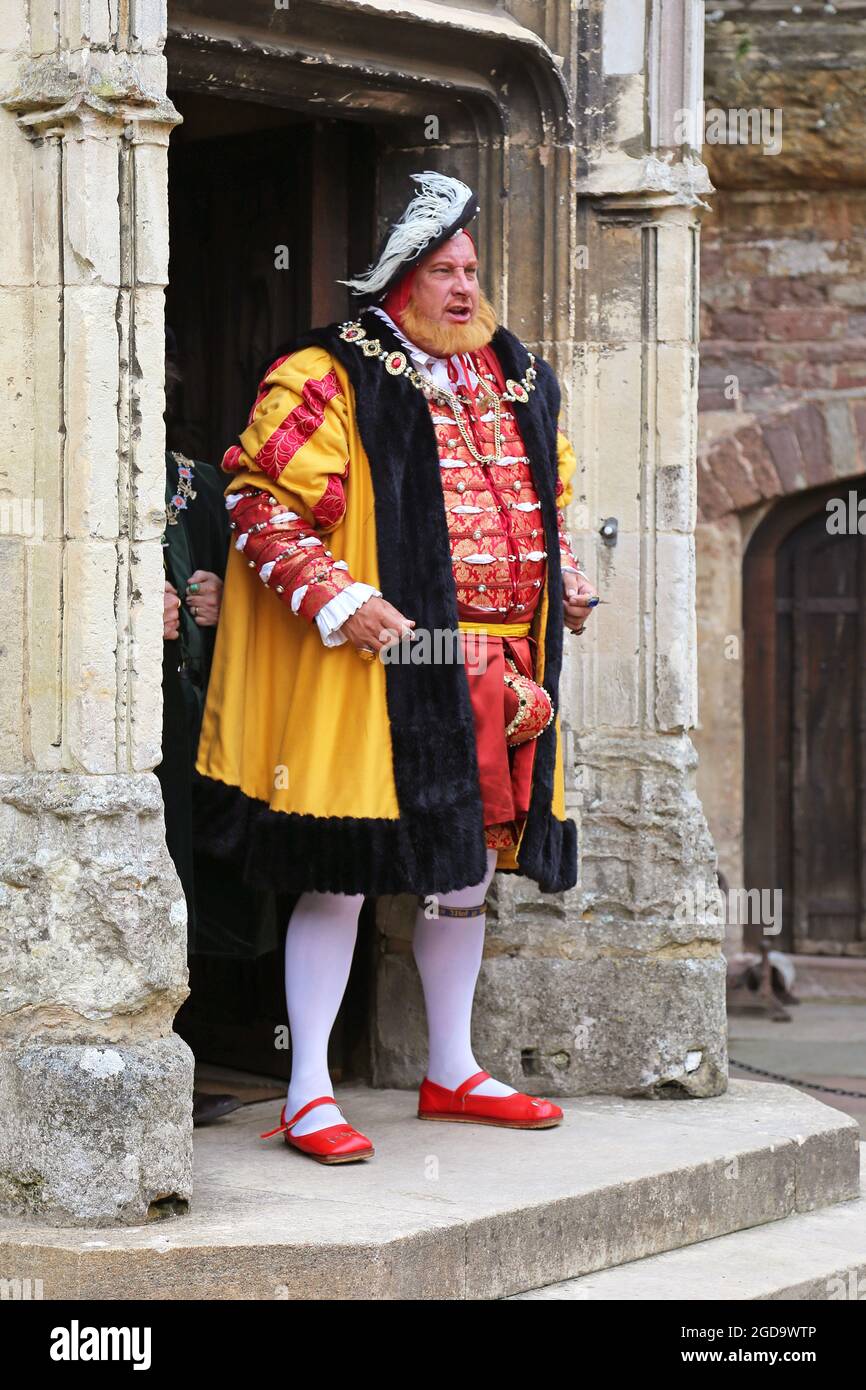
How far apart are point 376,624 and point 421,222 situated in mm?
868

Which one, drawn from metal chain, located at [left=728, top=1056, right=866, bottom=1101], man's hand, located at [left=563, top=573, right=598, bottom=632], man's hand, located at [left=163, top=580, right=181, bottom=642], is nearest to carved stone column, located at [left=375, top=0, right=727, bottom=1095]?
man's hand, located at [left=563, top=573, right=598, bottom=632]

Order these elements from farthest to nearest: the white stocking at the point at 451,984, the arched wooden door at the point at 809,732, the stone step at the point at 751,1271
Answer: the arched wooden door at the point at 809,732, the white stocking at the point at 451,984, the stone step at the point at 751,1271

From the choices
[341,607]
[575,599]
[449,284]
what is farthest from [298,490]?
[575,599]

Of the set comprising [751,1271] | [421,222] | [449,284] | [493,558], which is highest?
[421,222]

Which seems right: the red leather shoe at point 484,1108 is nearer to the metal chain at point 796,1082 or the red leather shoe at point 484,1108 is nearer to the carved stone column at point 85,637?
the carved stone column at point 85,637

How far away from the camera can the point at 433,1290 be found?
170 inches

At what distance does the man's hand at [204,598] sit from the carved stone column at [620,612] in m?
0.92

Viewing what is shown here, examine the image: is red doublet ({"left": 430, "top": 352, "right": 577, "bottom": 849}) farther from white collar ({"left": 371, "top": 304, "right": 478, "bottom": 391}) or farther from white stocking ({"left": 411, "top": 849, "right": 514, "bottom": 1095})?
white stocking ({"left": 411, "top": 849, "right": 514, "bottom": 1095})

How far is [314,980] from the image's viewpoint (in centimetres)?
498

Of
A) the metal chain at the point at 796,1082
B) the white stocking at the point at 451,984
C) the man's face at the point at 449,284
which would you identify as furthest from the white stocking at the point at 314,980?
the metal chain at the point at 796,1082

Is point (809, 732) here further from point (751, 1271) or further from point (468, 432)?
point (751, 1271)

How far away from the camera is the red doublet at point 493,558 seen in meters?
5.03

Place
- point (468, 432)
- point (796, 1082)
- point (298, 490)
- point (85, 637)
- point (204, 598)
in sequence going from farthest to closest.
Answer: point (796, 1082)
point (204, 598)
point (468, 432)
point (298, 490)
point (85, 637)

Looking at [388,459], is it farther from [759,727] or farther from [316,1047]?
[759,727]
